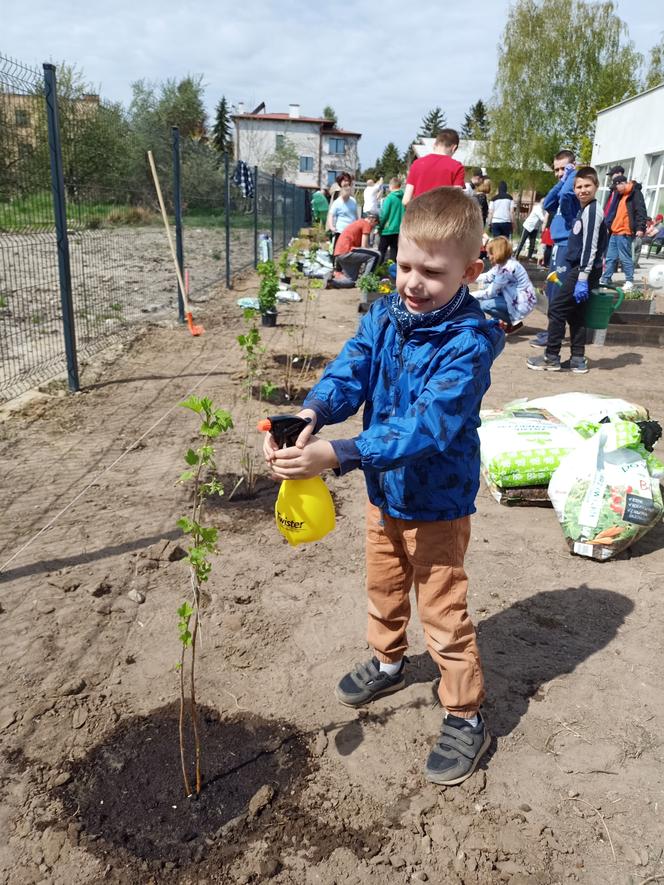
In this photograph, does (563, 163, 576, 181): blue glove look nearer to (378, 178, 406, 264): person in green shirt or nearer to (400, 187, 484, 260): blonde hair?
(378, 178, 406, 264): person in green shirt

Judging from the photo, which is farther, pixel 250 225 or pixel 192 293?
pixel 250 225

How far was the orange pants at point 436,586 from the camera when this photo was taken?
6.62 feet

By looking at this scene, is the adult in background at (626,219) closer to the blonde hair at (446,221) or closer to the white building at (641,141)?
the white building at (641,141)

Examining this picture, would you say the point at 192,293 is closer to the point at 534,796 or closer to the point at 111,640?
the point at 111,640

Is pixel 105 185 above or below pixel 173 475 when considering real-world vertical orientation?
above

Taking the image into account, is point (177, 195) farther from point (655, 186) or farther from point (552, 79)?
point (552, 79)

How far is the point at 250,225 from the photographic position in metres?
15.8

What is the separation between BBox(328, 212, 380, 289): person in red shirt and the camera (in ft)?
38.9

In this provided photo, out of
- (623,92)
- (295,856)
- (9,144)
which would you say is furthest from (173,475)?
(623,92)

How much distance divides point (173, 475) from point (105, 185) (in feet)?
13.4

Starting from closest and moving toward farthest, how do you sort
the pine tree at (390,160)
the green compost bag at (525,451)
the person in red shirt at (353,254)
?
the green compost bag at (525,451), the person in red shirt at (353,254), the pine tree at (390,160)

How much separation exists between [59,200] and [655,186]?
18016mm

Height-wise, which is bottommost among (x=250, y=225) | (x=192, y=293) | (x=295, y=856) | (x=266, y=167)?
(x=295, y=856)

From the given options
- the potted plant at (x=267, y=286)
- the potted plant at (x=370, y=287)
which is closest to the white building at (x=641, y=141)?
the potted plant at (x=370, y=287)
